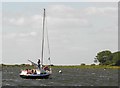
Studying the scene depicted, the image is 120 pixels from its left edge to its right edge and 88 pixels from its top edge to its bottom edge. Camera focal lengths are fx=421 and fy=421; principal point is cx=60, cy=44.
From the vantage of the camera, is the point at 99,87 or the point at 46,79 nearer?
the point at 99,87

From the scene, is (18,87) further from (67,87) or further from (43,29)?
(43,29)

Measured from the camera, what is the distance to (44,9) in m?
128

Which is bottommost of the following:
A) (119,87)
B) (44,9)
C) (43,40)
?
(119,87)

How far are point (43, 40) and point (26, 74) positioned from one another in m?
11.6

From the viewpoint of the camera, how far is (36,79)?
413 feet

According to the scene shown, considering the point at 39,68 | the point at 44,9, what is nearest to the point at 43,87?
the point at 39,68

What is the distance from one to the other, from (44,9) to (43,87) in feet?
122

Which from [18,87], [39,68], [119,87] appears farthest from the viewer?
[39,68]

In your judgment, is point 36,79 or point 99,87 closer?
point 99,87

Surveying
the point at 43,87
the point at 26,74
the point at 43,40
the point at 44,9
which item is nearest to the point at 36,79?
the point at 26,74

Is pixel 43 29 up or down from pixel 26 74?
up

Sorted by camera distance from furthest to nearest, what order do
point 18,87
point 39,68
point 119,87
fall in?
1. point 39,68
2. point 119,87
3. point 18,87

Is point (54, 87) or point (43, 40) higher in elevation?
point (43, 40)

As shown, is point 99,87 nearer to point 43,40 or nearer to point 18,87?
point 18,87
